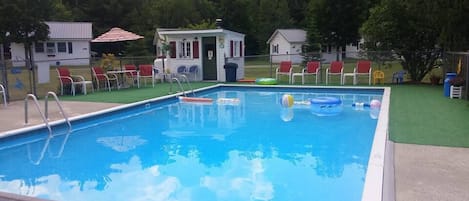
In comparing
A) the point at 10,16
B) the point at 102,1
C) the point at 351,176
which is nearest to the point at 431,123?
the point at 351,176

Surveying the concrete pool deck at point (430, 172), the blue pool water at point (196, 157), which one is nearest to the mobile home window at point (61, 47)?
the blue pool water at point (196, 157)

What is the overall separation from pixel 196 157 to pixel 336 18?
1274 inches

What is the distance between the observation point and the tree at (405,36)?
13734 mm

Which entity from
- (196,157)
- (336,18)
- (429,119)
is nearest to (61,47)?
(336,18)

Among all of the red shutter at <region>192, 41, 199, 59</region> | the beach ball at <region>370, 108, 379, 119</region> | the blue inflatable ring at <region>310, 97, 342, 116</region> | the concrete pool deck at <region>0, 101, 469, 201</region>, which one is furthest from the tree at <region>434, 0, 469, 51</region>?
the red shutter at <region>192, 41, 199, 59</region>

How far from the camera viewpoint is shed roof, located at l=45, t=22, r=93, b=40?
109 ft

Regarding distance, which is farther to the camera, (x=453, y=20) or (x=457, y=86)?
(x=453, y=20)

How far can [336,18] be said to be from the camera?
119 ft

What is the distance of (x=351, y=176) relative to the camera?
16.8 feet

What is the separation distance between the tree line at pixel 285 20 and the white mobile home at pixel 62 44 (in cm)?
168

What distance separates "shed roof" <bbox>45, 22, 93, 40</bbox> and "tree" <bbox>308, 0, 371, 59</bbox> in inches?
732

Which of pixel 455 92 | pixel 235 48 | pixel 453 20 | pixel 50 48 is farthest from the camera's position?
pixel 50 48

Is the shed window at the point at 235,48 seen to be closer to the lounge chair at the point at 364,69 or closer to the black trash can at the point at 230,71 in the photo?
the black trash can at the point at 230,71

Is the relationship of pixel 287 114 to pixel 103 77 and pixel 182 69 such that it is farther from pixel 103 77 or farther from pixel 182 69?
pixel 182 69
